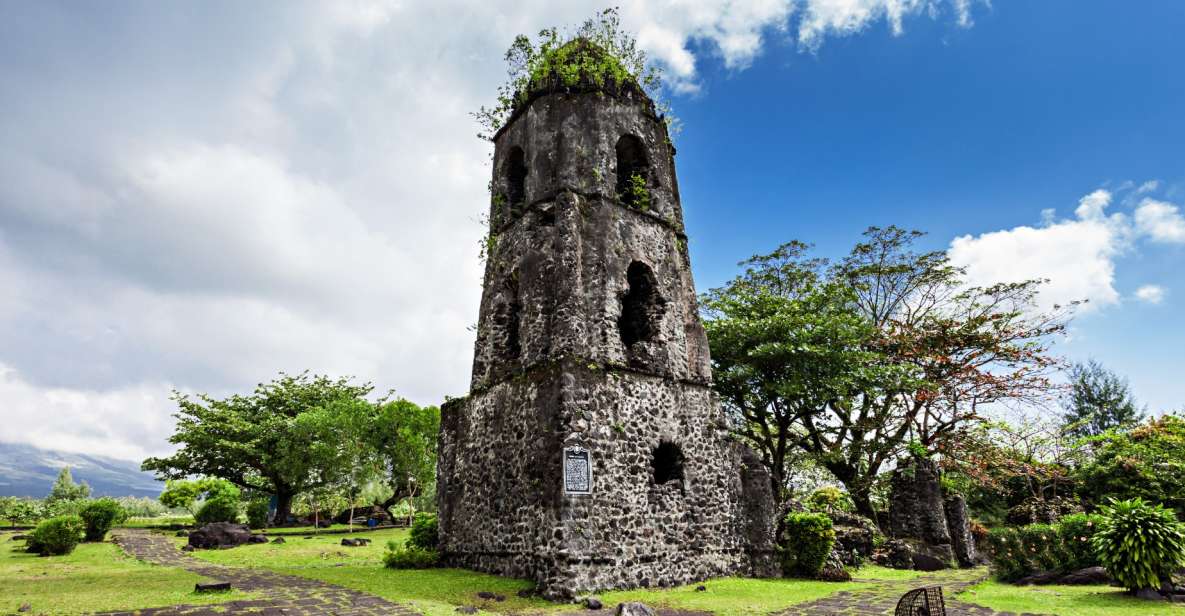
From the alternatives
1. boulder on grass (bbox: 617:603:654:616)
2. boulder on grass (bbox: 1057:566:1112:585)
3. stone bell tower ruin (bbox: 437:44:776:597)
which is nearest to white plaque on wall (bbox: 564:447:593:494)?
stone bell tower ruin (bbox: 437:44:776:597)

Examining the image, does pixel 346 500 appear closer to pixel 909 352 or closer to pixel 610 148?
pixel 610 148

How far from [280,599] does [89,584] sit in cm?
390

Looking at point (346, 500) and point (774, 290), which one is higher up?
point (774, 290)

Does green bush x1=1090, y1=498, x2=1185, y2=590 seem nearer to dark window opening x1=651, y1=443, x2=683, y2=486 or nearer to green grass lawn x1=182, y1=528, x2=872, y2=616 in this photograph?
green grass lawn x1=182, y1=528, x2=872, y2=616

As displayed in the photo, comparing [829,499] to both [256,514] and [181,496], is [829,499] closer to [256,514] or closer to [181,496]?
[256,514]

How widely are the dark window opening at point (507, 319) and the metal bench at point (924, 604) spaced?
30.3 feet

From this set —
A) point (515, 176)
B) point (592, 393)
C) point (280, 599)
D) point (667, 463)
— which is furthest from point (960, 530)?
point (280, 599)

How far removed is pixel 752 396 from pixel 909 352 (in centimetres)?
529

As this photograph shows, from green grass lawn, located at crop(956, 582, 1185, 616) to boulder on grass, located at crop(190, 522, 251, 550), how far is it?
686 inches

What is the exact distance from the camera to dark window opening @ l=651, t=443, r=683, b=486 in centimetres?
1184

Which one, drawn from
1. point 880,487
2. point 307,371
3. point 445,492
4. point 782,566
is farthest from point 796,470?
point 307,371

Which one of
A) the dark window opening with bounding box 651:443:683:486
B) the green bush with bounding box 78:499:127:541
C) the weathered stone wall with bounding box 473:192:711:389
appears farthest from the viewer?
the green bush with bounding box 78:499:127:541

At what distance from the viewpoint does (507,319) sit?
13.4 m

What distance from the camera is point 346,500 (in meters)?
27.7
